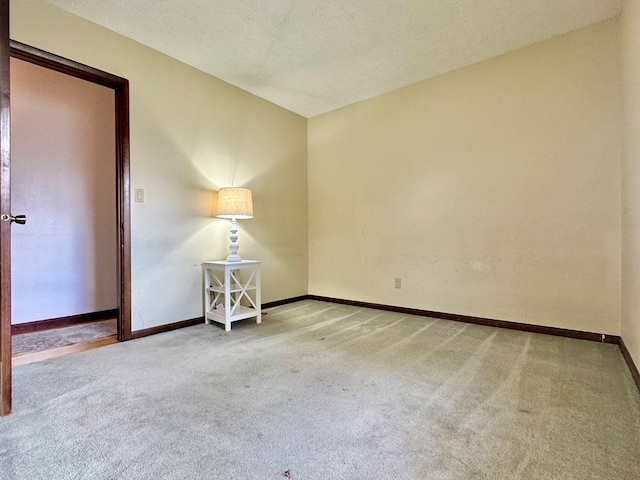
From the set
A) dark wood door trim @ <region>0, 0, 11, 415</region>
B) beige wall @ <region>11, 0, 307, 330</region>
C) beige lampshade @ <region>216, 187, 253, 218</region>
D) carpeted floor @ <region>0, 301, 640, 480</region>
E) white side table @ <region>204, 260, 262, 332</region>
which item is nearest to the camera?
carpeted floor @ <region>0, 301, 640, 480</region>

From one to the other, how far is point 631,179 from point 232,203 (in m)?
2.84

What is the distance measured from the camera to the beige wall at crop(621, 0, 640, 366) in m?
1.72

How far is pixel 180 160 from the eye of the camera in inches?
111

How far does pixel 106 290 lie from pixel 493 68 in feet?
14.5

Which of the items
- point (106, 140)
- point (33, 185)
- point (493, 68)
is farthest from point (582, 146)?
point (33, 185)

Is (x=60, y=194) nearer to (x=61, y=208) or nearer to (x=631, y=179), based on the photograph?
(x=61, y=208)

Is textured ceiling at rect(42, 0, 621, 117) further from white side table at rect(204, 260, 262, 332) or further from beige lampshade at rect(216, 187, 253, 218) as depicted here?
white side table at rect(204, 260, 262, 332)

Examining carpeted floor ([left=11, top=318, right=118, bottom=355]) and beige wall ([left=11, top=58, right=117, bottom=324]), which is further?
beige wall ([left=11, top=58, right=117, bottom=324])

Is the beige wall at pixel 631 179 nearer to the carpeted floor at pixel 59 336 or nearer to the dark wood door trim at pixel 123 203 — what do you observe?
the dark wood door trim at pixel 123 203

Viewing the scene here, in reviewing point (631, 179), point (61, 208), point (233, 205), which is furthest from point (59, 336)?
point (631, 179)

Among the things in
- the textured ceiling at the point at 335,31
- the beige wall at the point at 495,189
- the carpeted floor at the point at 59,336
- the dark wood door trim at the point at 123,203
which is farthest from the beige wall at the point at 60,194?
the beige wall at the point at 495,189

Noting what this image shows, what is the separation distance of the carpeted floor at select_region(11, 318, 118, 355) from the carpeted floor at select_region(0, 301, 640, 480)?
46 centimetres

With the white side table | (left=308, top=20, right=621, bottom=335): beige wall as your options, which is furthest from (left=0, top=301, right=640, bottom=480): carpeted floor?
(left=308, top=20, right=621, bottom=335): beige wall

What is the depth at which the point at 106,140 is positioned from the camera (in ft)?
11.1
